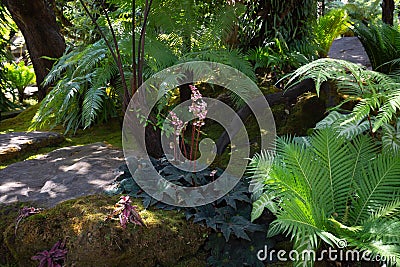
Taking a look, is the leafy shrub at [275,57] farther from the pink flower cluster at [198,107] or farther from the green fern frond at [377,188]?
the green fern frond at [377,188]

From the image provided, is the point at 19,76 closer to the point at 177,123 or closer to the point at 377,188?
the point at 177,123

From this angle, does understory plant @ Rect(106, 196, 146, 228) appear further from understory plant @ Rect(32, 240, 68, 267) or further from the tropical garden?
understory plant @ Rect(32, 240, 68, 267)

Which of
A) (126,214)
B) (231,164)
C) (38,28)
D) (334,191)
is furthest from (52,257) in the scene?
(38,28)

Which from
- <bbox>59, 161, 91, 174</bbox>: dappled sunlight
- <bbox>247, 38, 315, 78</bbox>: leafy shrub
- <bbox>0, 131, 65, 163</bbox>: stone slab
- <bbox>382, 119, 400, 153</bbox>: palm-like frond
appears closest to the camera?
<bbox>382, 119, 400, 153</bbox>: palm-like frond

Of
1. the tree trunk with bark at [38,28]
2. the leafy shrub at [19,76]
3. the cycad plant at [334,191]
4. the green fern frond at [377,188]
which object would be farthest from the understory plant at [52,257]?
the leafy shrub at [19,76]

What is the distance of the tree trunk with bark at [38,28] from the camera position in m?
4.57

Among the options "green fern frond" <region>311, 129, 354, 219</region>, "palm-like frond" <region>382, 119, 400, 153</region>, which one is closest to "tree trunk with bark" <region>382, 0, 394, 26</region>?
"palm-like frond" <region>382, 119, 400, 153</region>

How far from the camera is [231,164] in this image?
2.44 meters

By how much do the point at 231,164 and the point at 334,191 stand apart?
743mm

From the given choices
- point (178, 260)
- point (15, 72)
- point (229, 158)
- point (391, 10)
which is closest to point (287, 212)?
point (178, 260)

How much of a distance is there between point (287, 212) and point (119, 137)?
220 cm

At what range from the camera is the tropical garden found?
Answer: 5.70 ft

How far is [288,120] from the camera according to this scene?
3006 millimetres

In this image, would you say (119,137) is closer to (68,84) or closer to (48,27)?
(68,84)
